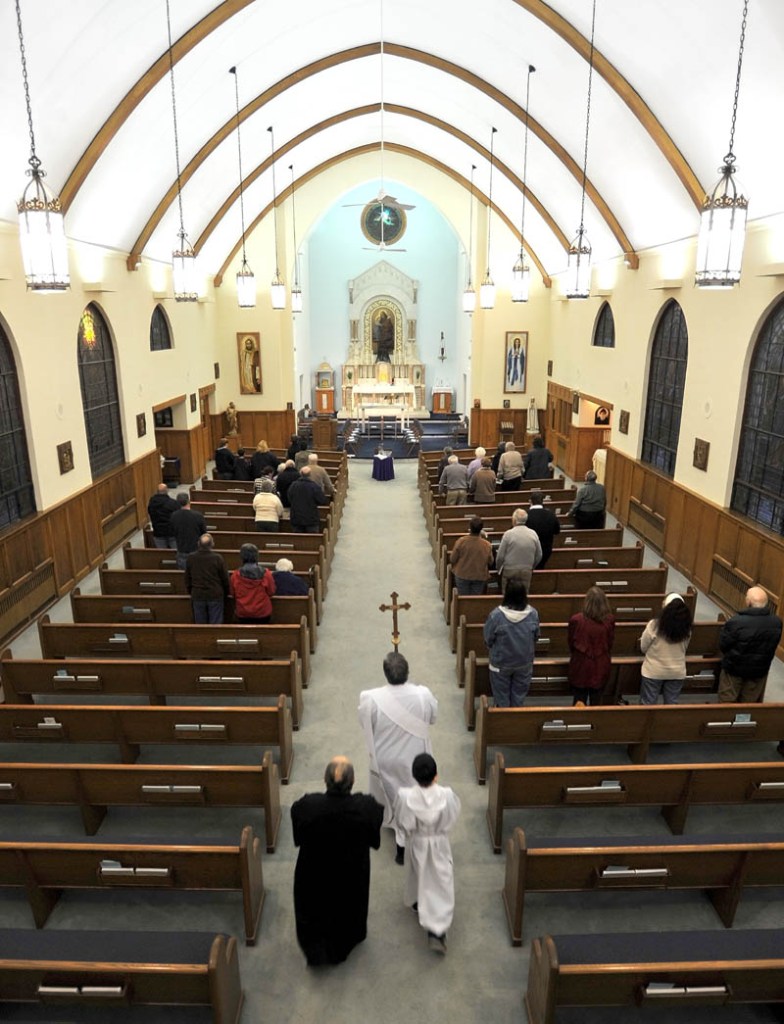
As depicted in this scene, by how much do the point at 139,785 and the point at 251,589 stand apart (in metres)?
2.69

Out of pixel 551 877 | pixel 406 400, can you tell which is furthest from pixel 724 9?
pixel 406 400

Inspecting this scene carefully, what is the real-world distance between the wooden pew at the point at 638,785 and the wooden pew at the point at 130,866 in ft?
5.98

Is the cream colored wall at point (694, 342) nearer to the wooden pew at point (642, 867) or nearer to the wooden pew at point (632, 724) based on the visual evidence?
the wooden pew at point (632, 724)

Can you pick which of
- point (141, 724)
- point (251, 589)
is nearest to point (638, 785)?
point (141, 724)

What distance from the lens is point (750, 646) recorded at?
585cm

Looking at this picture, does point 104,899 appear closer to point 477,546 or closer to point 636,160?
point 477,546

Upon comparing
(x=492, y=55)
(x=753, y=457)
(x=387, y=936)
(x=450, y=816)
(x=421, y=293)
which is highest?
(x=492, y=55)

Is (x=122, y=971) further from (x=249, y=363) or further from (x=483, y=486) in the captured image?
(x=249, y=363)

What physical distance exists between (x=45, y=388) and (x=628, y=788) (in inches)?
359

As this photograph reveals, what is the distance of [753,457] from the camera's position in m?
9.29

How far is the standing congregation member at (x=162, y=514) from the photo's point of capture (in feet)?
32.1

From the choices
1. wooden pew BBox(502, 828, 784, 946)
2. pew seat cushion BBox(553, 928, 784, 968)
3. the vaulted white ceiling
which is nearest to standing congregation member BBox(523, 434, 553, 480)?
the vaulted white ceiling

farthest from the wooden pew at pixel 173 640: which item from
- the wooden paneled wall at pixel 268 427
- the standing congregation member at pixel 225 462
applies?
the wooden paneled wall at pixel 268 427

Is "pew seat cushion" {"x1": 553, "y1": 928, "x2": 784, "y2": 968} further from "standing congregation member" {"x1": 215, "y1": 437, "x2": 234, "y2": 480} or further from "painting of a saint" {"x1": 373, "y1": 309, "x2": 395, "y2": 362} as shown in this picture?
"painting of a saint" {"x1": 373, "y1": 309, "x2": 395, "y2": 362}
